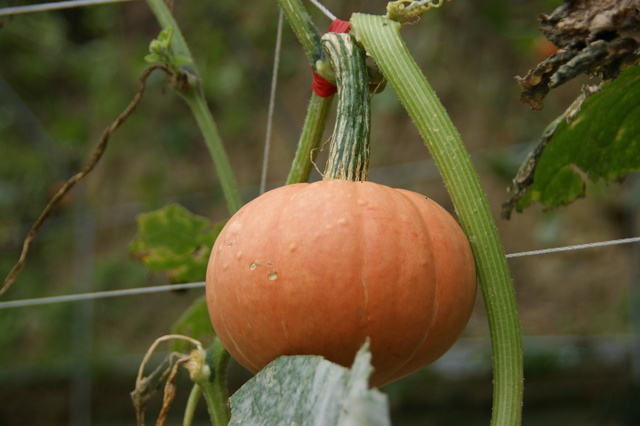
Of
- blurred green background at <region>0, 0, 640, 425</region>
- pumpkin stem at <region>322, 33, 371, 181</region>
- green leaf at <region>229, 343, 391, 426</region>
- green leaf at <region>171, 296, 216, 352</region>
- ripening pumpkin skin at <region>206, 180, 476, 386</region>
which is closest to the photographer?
green leaf at <region>229, 343, 391, 426</region>

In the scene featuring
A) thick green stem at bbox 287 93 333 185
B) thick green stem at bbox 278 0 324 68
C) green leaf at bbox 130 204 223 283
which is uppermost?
thick green stem at bbox 278 0 324 68

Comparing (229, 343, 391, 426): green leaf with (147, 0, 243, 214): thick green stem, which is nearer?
(229, 343, 391, 426): green leaf

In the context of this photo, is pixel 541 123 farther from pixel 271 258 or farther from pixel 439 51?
pixel 271 258

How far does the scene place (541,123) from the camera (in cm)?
280

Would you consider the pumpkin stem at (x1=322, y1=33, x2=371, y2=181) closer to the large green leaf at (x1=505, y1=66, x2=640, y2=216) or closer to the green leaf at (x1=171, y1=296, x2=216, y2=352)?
the large green leaf at (x1=505, y1=66, x2=640, y2=216)

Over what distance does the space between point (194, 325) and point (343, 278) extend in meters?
0.60

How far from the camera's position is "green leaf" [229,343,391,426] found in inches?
17.0

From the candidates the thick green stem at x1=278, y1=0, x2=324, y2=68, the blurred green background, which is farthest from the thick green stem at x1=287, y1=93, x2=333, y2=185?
the blurred green background

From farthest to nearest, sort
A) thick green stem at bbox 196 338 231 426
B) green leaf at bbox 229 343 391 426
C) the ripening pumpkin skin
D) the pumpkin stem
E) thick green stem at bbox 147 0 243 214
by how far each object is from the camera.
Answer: thick green stem at bbox 147 0 243 214 → thick green stem at bbox 196 338 231 426 → the pumpkin stem → the ripening pumpkin skin → green leaf at bbox 229 343 391 426

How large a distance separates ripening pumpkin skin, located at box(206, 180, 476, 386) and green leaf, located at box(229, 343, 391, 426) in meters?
0.03

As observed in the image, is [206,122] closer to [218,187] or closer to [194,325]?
[194,325]

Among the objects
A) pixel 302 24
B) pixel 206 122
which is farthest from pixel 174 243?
pixel 302 24

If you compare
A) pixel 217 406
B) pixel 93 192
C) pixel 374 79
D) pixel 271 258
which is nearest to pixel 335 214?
pixel 271 258

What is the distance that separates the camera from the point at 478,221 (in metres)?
0.65
